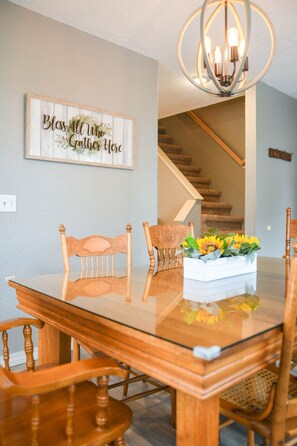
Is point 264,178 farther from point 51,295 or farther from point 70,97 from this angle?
point 51,295

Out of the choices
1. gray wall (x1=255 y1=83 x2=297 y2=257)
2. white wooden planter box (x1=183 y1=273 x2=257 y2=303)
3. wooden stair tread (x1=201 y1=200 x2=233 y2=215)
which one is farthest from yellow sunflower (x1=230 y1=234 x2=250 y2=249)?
wooden stair tread (x1=201 y1=200 x2=233 y2=215)

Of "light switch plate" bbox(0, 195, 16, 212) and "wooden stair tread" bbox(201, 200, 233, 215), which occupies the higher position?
"wooden stair tread" bbox(201, 200, 233, 215)

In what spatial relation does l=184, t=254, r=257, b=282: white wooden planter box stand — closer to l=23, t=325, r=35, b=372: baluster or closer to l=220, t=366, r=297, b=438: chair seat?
A: l=220, t=366, r=297, b=438: chair seat

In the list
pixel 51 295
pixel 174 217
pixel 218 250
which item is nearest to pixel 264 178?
pixel 174 217

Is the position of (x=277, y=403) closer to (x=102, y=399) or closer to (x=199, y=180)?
(x=102, y=399)

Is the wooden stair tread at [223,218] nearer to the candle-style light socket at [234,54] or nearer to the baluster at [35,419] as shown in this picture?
the candle-style light socket at [234,54]

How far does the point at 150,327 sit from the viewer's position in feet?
3.03

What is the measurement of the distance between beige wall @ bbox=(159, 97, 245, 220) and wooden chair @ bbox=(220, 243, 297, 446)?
476 centimetres

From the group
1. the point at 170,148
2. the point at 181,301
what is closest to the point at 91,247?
the point at 181,301

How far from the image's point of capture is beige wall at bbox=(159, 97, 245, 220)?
5746mm

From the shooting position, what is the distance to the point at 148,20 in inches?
107

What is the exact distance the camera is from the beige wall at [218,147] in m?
5.75

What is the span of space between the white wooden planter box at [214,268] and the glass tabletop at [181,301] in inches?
1.1

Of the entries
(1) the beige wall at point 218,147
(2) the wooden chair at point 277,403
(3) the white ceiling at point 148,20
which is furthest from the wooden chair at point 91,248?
(1) the beige wall at point 218,147
